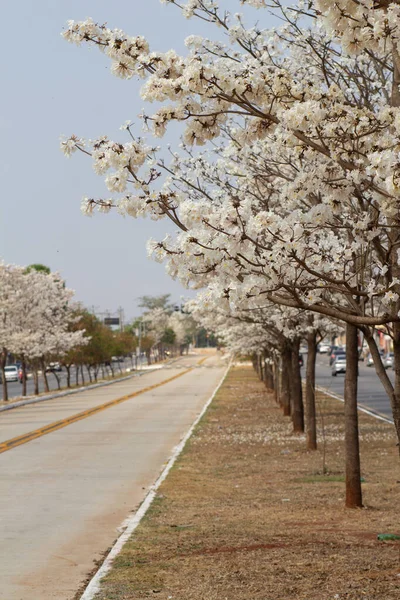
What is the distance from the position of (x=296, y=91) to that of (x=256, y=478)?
11.1 meters

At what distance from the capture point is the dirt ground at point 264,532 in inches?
332

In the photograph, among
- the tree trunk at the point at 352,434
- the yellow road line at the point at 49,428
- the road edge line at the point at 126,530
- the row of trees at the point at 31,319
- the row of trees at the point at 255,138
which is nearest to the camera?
the row of trees at the point at 255,138

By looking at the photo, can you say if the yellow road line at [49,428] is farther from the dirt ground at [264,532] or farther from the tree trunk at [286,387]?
the tree trunk at [286,387]

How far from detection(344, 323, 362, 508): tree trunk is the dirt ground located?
0.23 metres

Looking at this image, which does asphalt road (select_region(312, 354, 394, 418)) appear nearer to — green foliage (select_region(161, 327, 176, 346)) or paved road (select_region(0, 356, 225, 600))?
paved road (select_region(0, 356, 225, 600))

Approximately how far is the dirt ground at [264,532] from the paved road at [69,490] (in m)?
0.54

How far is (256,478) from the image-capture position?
1753 cm

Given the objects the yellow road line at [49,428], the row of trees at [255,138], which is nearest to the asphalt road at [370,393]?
the yellow road line at [49,428]

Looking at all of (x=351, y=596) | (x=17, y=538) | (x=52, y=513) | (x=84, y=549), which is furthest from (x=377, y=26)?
(x=52, y=513)

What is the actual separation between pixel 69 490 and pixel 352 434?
498 centimetres

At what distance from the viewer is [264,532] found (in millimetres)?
11539

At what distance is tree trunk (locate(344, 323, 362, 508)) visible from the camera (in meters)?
13.5

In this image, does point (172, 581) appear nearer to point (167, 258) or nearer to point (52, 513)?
point (167, 258)

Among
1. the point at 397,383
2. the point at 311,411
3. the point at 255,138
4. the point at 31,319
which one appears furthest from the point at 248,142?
the point at 31,319
